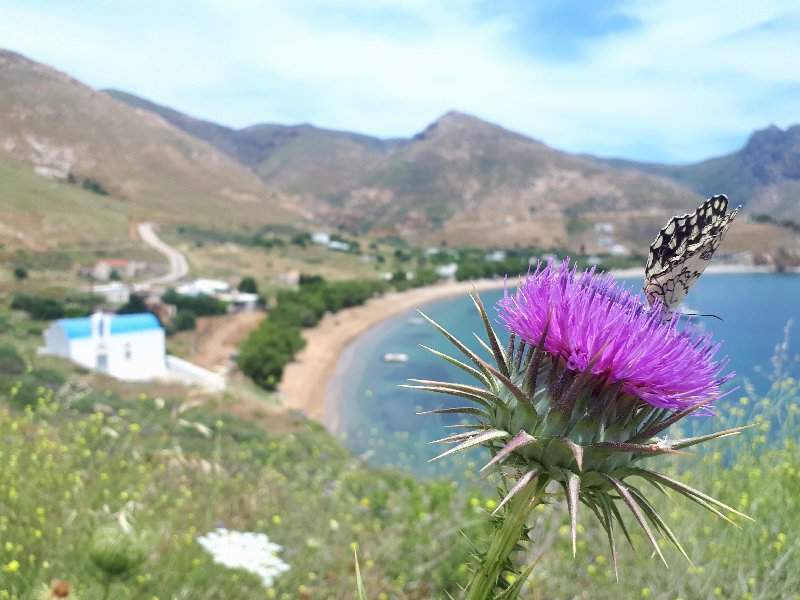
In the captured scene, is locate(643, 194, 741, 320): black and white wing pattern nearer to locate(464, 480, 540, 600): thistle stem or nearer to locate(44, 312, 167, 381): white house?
locate(464, 480, 540, 600): thistle stem

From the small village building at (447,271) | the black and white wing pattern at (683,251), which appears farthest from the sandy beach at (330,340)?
the black and white wing pattern at (683,251)

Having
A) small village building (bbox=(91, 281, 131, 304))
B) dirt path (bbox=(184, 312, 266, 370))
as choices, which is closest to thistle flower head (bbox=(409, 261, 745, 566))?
dirt path (bbox=(184, 312, 266, 370))

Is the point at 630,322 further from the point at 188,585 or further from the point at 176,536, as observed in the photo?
the point at 176,536

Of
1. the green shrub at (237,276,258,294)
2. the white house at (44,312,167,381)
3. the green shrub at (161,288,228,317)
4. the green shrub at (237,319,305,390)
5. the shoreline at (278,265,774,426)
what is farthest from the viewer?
the green shrub at (237,276,258,294)

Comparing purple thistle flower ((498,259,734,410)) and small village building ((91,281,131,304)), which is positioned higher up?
purple thistle flower ((498,259,734,410))

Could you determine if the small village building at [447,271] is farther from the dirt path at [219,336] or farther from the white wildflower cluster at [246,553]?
the white wildflower cluster at [246,553]

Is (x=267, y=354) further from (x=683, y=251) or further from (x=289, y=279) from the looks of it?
(x=683, y=251)

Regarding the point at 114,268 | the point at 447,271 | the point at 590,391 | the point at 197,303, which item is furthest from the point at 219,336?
the point at 590,391

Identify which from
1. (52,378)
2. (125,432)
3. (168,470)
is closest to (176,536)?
(168,470)
